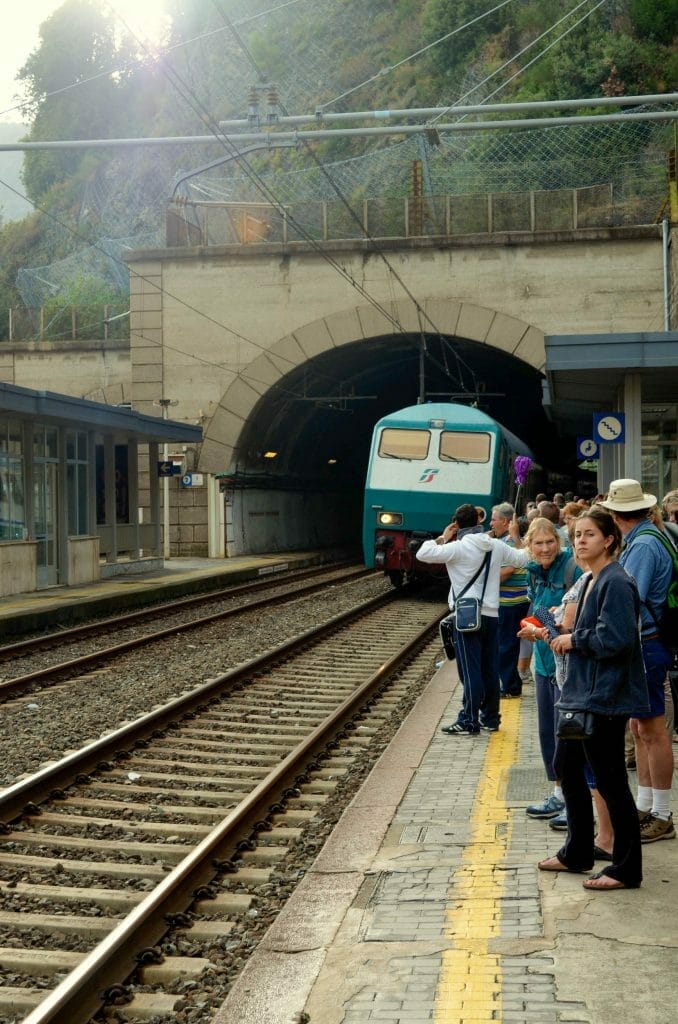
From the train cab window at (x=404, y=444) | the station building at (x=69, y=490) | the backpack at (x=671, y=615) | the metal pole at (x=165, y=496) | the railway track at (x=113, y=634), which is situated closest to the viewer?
the backpack at (x=671, y=615)

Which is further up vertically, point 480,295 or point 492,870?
point 480,295

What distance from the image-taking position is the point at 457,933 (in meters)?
4.89

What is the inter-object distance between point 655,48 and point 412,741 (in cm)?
4165

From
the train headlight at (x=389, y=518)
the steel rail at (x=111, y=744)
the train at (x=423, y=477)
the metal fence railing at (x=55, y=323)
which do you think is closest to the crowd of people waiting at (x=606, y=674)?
the steel rail at (x=111, y=744)

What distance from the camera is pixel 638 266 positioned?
31344mm

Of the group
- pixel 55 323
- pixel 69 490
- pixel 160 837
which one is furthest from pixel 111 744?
pixel 55 323

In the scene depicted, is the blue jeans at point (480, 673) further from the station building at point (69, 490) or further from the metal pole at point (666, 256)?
the metal pole at point (666, 256)

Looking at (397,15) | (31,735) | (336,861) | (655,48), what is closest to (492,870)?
(336,861)

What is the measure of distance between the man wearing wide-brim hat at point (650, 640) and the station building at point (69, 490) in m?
14.0

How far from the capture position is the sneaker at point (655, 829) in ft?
20.1

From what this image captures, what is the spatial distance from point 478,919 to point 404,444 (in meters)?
18.1

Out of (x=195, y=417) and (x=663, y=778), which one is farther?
(x=195, y=417)

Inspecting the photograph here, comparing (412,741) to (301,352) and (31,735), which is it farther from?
(301,352)

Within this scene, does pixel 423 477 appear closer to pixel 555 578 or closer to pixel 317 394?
pixel 555 578
